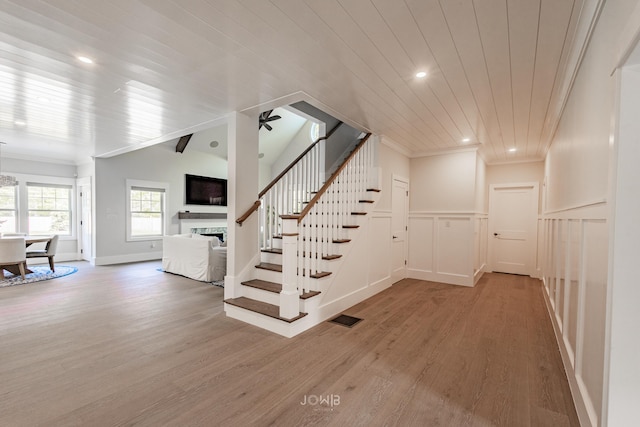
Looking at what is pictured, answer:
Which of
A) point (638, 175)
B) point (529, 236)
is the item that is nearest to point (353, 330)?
point (638, 175)

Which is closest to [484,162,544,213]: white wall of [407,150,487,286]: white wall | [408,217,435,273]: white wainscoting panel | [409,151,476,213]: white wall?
[407,150,487,286]: white wall

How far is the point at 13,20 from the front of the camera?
1888 millimetres

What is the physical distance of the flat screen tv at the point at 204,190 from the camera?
8.00 metres

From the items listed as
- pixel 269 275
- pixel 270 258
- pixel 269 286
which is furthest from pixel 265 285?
pixel 270 258

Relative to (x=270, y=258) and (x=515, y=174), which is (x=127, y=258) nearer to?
(x=270, y=258)

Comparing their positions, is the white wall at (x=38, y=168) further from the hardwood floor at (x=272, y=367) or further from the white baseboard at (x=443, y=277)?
the white baseboard at (x=443, y=277)

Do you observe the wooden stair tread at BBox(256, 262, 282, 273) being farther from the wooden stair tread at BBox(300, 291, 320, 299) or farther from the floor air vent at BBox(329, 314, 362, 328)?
the floor air vent at BBox(329, 314, 362, 328)

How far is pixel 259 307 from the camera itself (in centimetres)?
315

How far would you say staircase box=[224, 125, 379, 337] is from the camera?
2.89 meters

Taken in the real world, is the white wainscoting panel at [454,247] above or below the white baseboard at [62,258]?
above

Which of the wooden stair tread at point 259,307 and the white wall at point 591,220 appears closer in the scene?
the white wall at point 591,220

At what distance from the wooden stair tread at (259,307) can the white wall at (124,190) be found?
16.9 feet

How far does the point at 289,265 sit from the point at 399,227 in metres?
3.01

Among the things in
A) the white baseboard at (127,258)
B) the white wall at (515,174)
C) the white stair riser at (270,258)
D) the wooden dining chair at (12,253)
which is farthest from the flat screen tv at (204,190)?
the white wall at (515,174)
